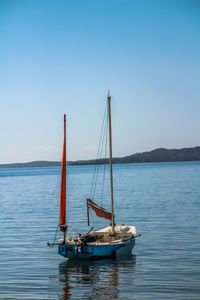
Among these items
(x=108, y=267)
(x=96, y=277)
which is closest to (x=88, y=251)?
(x=108, y=267)

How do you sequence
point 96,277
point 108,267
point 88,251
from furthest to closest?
point 88,251 → point 108,267 → point 96,277

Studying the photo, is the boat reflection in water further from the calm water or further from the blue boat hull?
the blue boat hull

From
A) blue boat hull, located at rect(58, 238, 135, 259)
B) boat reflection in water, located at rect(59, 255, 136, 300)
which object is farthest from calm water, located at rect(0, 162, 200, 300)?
blue boat hull, located at rect(58, 238, 135, 259)

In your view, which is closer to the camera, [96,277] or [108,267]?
[96,277]

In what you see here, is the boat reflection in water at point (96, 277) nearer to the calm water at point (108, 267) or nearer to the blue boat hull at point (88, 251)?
the calm water at point (108, 267)

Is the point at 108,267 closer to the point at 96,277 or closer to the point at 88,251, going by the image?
the point at 88,251

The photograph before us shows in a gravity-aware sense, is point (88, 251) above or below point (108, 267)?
above

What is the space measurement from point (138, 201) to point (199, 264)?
146 ft

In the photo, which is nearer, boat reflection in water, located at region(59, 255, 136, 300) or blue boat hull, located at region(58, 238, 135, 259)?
boat reflection in water, located at region(59, 255, 136, 300)

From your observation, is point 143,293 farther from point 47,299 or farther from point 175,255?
point 175,255

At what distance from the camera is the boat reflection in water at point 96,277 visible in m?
22.9

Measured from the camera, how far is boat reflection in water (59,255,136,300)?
22859 mm

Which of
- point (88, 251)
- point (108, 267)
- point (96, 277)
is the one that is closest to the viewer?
point (96, 277)

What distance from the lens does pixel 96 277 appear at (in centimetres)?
2567
